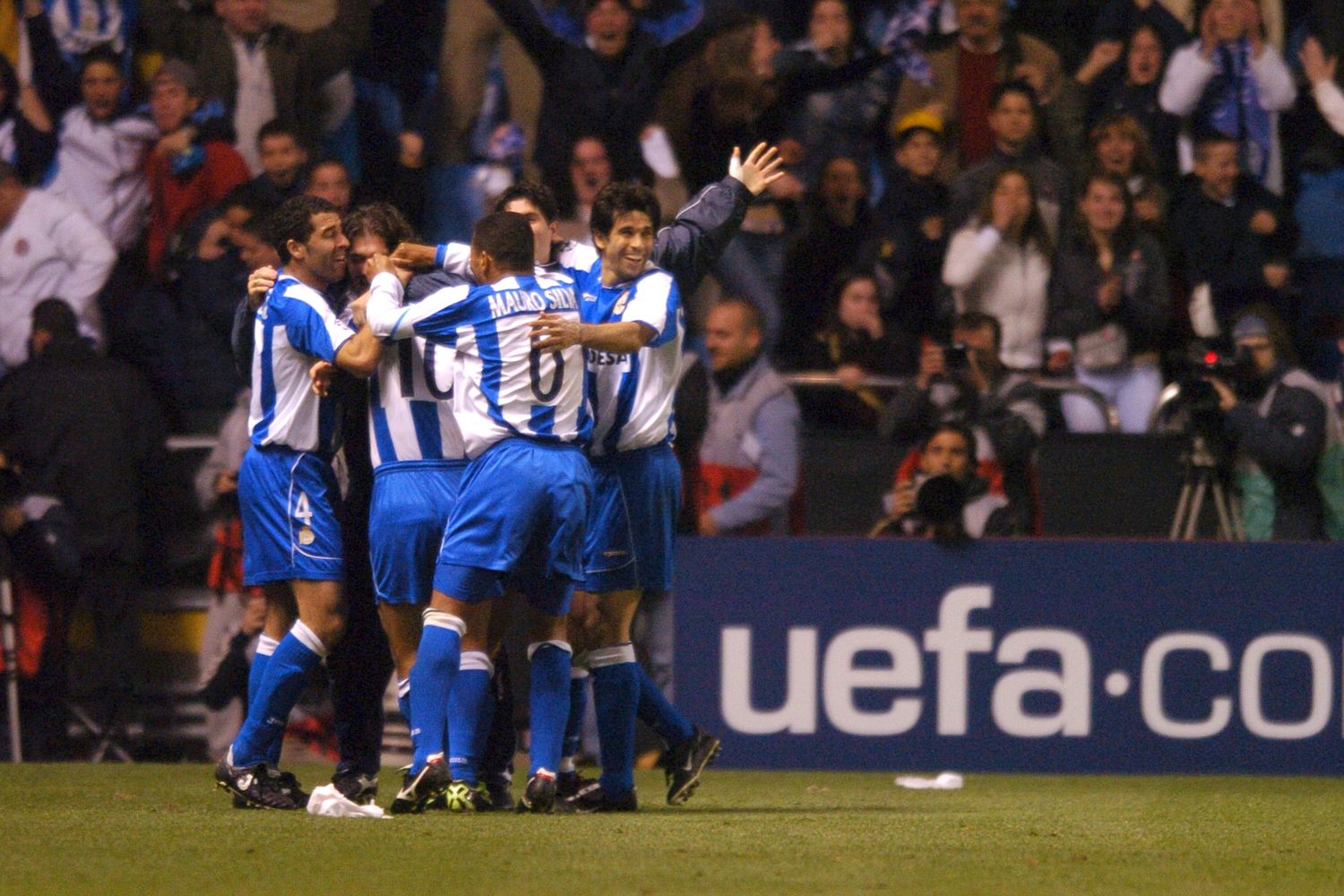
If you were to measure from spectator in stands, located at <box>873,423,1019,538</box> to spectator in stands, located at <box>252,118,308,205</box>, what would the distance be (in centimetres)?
352

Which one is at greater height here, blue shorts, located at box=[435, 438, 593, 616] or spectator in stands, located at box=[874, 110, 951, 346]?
spectator in stands, located at box=[874, 110, 951, 346]

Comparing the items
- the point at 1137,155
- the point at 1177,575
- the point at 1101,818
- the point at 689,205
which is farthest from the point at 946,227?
the point at 1101,818

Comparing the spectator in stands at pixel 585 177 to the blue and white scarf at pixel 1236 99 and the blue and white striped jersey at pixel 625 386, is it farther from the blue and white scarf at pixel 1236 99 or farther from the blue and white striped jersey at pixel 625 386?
the blue and white striped jersey at pixel 625 386

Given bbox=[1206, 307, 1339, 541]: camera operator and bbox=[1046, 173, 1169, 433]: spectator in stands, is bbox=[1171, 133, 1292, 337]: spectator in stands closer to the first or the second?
bbox=[1046, 173, 1169, 433]: spectator in stands

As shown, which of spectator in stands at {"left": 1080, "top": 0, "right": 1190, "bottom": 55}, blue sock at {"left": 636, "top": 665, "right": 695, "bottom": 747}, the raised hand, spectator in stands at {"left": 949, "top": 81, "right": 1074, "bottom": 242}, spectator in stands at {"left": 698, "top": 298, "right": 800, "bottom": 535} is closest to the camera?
blue sock at {"left": 636, "top": 665, "right": 695, "bottom": 747}

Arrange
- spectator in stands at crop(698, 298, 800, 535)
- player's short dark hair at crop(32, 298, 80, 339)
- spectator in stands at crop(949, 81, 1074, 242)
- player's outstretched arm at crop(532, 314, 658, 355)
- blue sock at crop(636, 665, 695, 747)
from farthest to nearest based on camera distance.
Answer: spectator in stands at crop(949, 81, 1074, 242)
player's short dark hair at crop(32, 298, 80, 339)
spectator in stands at crop(698, 298, 800, 535)
blue sock at crop(636, 665, 695, 747)
player's outstretched arm at crop(532, 314, 658, 355)

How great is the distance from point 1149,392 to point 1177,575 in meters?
1.39

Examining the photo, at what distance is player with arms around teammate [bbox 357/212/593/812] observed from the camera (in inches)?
260

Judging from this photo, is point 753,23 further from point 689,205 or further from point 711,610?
point 689,205

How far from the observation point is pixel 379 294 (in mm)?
6727

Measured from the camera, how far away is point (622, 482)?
284 inches

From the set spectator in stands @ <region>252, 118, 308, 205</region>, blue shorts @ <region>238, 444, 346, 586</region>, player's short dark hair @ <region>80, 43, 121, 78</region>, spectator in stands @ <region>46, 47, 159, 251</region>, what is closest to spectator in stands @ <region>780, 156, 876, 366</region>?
spectator in stands @ <region>252, 118, 308, 205</region>

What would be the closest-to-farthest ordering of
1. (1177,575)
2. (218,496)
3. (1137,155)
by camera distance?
(1177,575) → (218,496) → (1137,155)

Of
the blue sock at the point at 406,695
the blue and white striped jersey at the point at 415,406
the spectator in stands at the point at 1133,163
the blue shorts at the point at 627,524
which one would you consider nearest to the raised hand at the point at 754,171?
the blue shorts at the point at 627,524
